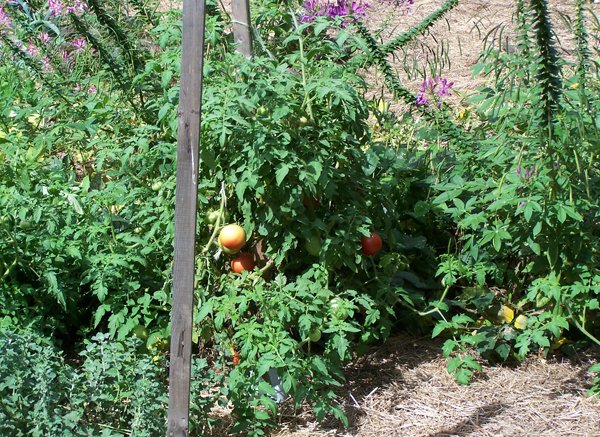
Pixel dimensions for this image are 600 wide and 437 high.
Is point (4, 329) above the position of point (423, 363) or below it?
above

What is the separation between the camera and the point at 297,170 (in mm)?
3652

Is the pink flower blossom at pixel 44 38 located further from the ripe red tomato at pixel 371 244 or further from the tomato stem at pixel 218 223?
the ripe red tomato at pixel 371 244

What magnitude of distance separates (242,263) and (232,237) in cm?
21

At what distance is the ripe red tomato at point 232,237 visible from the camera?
374 centimetres

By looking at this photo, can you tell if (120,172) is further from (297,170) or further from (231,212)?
(297,170)

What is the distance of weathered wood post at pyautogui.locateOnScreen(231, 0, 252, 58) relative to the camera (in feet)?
12.4

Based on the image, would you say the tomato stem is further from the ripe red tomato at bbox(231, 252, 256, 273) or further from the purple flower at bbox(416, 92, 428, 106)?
the purple flower at bbox(416, 92, 428, 106)

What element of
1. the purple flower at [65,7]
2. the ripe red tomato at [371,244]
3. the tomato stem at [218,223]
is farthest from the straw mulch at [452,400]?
the purple flower at [65,7]

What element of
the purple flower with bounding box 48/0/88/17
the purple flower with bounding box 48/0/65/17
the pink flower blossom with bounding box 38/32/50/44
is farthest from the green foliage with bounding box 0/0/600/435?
the pink flower blossom with bounding box 38/32/50/44

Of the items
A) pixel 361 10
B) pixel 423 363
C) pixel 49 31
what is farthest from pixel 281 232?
pixel 49 31

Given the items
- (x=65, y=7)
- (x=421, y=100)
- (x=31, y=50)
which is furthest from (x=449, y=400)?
(x=31, y=50)

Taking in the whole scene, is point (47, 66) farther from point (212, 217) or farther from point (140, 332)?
point (140, 332)

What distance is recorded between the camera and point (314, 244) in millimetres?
3797

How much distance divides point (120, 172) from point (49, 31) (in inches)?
85.3
